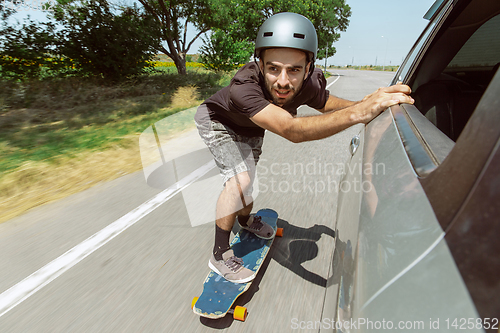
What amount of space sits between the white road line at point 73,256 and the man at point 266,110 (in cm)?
127

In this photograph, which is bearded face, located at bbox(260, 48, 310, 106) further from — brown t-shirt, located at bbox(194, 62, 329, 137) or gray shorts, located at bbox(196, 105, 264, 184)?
gray shorts, located at bbox(196, 105, 264, 184)

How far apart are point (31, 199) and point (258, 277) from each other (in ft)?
11.2

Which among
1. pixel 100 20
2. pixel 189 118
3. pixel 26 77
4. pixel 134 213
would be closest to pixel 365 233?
pixel 134 213

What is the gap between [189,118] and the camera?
9078 millimetres

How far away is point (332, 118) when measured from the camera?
1556mm

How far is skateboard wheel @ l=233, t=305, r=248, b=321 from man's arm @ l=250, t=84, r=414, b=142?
3.94 feet

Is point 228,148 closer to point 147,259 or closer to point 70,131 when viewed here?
point 147,259

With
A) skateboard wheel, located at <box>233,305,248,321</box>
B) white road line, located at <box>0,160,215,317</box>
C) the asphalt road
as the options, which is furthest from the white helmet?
white road line, located at <box>0,160,215,317</box>

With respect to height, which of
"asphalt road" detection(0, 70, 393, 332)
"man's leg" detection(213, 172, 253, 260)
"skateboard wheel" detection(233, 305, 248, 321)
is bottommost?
"asphalt road" detection(0, 70, 393, 332)

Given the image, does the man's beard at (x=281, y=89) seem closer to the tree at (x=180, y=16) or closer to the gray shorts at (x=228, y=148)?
the gray shorts at (x=228, y=148)

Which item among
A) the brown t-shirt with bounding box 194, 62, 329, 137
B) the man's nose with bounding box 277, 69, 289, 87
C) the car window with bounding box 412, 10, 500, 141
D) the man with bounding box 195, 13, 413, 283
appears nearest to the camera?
the man with bounding box 195, 13, 413, 283

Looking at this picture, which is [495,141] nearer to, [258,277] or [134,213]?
[258,277]

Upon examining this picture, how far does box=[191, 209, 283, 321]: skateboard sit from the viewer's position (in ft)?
6.63

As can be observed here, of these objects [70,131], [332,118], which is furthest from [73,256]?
[70,131]
